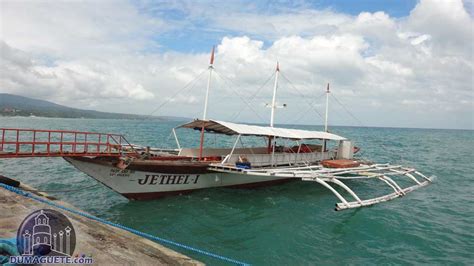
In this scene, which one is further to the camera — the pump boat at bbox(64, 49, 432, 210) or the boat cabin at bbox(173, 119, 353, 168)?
the boat cabin at bbox(173, 119, 353, 168)

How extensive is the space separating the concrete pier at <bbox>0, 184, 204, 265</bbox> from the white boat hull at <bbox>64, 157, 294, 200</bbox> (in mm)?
4513

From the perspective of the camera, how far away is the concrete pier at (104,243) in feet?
27.5

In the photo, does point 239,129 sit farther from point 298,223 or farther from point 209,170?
point 298,223

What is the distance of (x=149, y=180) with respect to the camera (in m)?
17.5

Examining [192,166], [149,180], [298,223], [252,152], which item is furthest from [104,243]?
[252,152]

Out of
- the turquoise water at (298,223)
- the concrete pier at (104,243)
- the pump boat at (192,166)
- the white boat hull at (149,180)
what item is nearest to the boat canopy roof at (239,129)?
the pump boat at (192,166)

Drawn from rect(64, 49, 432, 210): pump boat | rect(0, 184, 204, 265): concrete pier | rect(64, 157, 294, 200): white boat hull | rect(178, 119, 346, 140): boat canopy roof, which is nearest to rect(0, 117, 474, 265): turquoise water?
rect(64, 157, 294, 200): white boat hull

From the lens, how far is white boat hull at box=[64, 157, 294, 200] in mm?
16328

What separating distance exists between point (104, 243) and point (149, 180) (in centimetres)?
832

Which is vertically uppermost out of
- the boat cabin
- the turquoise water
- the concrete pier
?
the boat cabin

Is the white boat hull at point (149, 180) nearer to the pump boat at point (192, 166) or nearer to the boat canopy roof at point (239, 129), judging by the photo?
the pump boat at point (192, 166)

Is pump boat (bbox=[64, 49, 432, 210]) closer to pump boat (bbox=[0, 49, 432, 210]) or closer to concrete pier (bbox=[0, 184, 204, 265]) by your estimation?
pump boat (bbox=[0, 49, 432, 210])

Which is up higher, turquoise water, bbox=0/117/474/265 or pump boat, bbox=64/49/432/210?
pump boat, bbox=64/49/432/210

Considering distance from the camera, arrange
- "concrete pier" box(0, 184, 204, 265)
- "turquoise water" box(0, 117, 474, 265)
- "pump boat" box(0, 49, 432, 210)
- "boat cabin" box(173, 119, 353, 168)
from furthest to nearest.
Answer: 1. "boat cabin" box(173, 119, 353, 168)
2. "pump boat" box(0, 49, 432, 210)
3. "turquoise water" box(0, 117, 474, 265)
4. "concrete pier" box(0, 184, 204, 265)
